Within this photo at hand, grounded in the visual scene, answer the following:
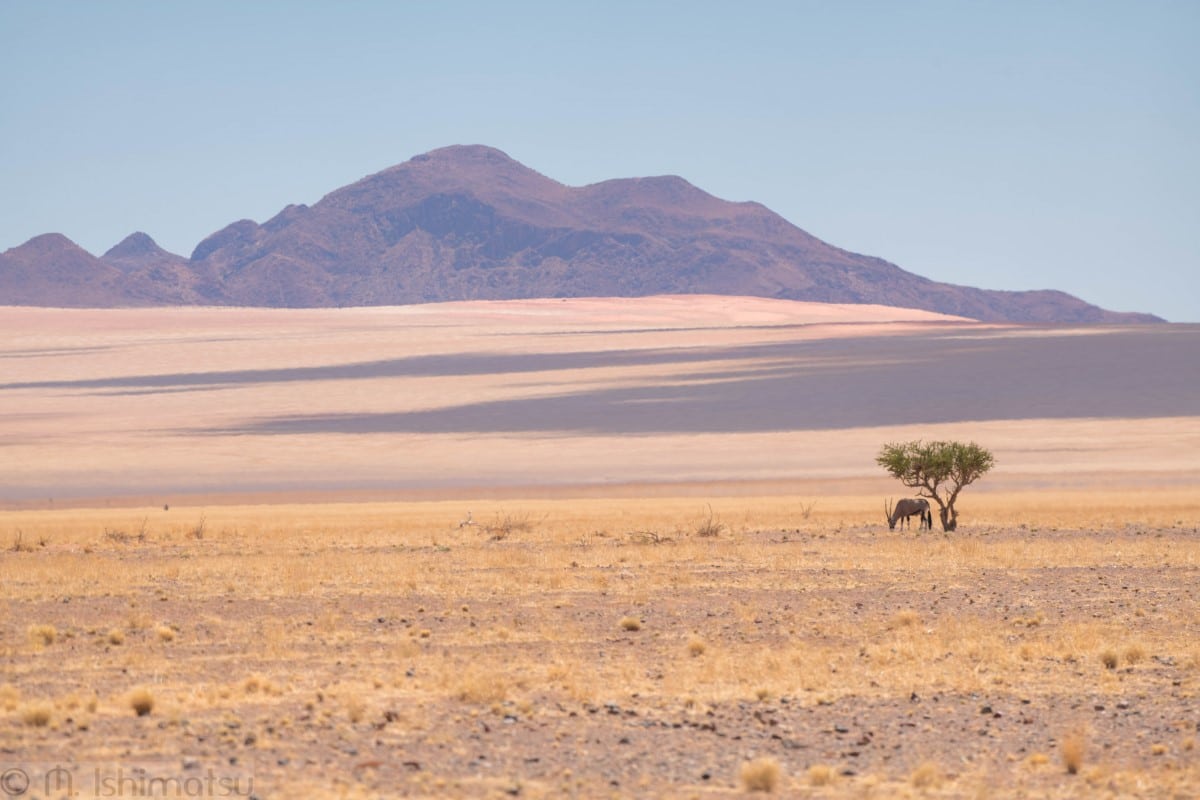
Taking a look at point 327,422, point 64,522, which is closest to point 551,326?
point 327,422

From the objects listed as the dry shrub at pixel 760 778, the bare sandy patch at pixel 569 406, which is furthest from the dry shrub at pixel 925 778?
the bare sandy patch at pixel 569 406

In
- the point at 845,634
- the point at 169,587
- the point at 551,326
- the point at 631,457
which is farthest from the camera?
the point at 551,326

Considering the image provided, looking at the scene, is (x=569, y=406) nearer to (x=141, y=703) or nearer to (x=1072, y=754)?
(x=141, y=703)

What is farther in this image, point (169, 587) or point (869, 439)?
point (869, 439)

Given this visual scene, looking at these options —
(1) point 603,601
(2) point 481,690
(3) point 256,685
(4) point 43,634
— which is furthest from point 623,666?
(4) point 43,634

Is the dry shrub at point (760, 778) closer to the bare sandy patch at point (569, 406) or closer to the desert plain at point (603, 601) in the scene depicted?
the desert plain at point (603, 601)

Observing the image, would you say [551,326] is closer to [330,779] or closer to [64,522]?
[64,522]
